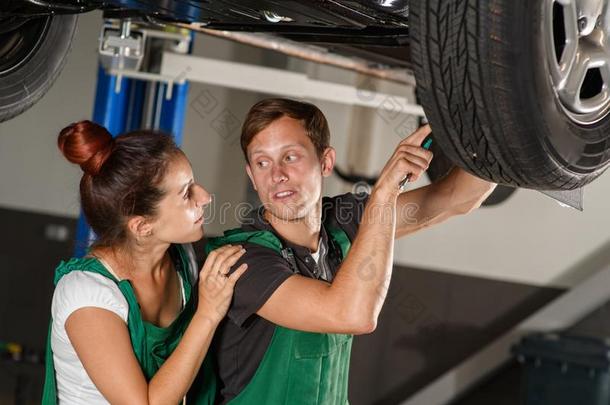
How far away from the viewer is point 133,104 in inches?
120

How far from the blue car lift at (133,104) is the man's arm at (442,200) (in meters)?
1.08

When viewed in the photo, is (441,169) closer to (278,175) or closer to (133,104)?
(133,104)

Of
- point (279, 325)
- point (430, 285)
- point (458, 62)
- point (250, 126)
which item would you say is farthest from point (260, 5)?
point (430, 285)

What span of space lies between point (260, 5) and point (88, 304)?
659 millimetres

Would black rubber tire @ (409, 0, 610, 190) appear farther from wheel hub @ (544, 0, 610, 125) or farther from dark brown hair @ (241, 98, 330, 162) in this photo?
dark brown hair @ (241, 98, 330, 162)

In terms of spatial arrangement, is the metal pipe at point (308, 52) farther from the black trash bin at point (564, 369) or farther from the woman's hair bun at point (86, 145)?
the black trash bin at point (564, 369)

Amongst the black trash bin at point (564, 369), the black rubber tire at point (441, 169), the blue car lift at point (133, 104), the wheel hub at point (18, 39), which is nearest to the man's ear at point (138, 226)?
the wheel hub at point (18, 39)

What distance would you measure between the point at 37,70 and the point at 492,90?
1.35m

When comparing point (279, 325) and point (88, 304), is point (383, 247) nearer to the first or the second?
point (279, 325)

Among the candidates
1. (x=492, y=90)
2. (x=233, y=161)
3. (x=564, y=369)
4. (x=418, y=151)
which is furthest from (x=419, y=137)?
(x=233, y=161)

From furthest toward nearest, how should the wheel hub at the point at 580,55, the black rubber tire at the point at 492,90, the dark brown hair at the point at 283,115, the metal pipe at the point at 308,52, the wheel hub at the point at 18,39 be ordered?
1. the metal pipe at the point at 308,52
2. the wheel hub at the point at 18,39
3. the dark brown hair at the point at 283,115
4. the wheel hub at the point at 580,55
5. the black rubber tire at the point at 492,90

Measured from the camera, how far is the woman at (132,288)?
1.67 meters

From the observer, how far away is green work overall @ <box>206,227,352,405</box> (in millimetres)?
1781

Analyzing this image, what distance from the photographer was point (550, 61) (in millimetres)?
1503
